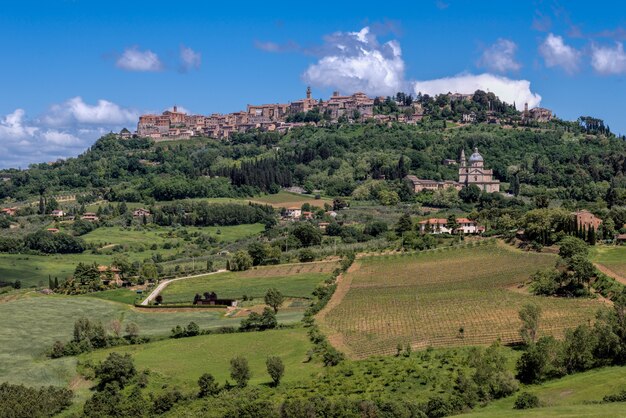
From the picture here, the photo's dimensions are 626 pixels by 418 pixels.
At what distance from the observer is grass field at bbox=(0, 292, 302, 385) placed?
52719 millimetres

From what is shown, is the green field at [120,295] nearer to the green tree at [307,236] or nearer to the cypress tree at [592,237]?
the green tree at [307,236]

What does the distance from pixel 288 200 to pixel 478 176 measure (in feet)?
109

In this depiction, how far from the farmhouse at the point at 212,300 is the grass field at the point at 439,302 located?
9732 mm

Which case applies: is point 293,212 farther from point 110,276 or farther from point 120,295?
point 120,295

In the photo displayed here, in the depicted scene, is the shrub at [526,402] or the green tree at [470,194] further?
the green tree at [470,194]

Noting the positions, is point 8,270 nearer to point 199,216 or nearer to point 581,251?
point 199,216

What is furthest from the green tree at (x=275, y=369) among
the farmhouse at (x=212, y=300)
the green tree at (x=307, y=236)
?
the green tree at (x=307, y=236)

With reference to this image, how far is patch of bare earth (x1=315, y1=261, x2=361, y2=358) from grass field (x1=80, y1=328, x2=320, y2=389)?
1.76 m

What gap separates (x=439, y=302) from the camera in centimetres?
6303

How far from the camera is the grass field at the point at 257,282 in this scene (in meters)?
76.2

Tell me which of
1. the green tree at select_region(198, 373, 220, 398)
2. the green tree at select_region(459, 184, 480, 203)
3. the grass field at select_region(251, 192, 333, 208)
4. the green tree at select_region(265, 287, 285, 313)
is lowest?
the green tree at select_region(198, 373, 220, 398)

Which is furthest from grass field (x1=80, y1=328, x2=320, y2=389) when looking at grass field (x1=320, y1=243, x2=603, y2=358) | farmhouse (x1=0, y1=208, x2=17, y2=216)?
farmhouse (x1=0, y1=208, x2=17, y2=216)

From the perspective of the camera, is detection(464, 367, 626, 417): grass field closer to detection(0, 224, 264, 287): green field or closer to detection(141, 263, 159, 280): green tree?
detection(141, 263, 159, 280): green tree

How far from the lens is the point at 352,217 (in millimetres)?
121188
